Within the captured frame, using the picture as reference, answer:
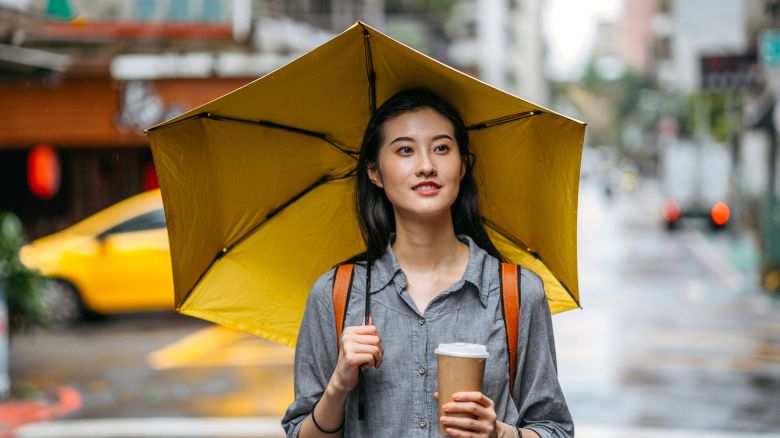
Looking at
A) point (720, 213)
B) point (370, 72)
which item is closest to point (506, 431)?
point (370, 72)

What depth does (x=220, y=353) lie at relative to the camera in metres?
12.8

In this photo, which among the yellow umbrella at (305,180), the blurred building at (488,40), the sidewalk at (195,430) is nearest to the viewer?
the yellow umbrella at (305,180)

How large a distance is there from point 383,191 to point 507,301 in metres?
A: 0.50

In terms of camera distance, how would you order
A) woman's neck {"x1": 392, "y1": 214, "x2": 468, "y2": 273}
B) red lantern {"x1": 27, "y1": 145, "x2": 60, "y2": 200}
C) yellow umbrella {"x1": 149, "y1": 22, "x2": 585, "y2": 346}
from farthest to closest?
red lantern {"x1": 27, "y1": 145, "x2": 60, "y2": 200}, yellow umbrella {"x1": 149, "y1": 22, "x2": 585, "y2": 346}, woman's neck {"x1": 392, "y1": 214, "x2": 468, "y2": 273}

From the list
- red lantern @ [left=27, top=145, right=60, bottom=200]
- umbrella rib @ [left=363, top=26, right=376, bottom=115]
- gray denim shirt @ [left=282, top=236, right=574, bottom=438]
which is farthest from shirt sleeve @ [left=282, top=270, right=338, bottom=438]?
red lantern @ [left=27, top=145, right=60, bottom=200]

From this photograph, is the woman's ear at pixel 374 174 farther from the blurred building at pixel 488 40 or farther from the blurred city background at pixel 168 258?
the blurred building at pixel 488 40

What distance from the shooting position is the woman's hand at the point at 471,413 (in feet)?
7.52

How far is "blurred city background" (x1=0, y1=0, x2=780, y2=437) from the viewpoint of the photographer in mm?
9961

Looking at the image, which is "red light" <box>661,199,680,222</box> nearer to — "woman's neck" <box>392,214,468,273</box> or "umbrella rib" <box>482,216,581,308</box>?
"umbrella rib" <box>482,216,581,308</box>

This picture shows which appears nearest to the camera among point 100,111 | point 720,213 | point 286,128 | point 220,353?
point 286,128

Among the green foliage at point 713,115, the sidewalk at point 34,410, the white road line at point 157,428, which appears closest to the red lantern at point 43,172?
the sidewalk at point 34,410

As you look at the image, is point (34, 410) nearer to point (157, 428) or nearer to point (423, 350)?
point (157, 428)

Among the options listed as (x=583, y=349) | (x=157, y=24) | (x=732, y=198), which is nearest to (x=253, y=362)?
(x=583, y=349)

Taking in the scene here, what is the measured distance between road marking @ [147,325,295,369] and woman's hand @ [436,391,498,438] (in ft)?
32.2
